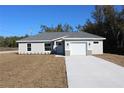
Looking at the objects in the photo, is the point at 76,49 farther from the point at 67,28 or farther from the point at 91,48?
the point at 67,28

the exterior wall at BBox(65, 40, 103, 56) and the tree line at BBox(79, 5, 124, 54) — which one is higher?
the tree line at BBox(79, 5, 124, 54)

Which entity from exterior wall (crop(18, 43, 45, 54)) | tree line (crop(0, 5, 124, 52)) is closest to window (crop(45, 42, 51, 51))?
exterior wall (crop(18, 43, 45, 54))

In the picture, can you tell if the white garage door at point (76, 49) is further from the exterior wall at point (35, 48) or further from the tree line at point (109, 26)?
the tree line at point (109, 26)

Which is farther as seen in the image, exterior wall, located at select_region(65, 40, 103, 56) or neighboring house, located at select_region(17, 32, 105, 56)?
neighboring house, located at select_region(17, 32, 105, 56)

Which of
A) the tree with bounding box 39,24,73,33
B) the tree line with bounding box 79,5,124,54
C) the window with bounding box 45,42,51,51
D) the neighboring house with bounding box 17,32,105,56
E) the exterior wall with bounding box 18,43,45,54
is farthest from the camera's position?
the tree with bounding box 39,24,73,33

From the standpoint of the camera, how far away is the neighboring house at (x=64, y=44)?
3441 centimetres

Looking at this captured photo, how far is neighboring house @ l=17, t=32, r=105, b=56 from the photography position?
113ft

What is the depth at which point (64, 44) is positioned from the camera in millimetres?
34844

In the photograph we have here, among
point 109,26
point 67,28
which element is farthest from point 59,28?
point 109,26

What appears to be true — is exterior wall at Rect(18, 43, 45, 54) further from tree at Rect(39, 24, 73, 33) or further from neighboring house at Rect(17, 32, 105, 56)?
tree at Rect(39, 24, 73, 33)

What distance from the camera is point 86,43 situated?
114ft

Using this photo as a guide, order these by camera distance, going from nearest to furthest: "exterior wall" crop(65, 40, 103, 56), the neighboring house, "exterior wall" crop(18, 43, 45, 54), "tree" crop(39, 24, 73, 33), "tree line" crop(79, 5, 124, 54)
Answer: "exterior wall" crop(65, 40, 103, 56) → the neighboring house → "exterior wall" crop(18, 43, 45, 54) → "tree line" crop(79, 5, 124, 54) → "tree" crop(39, 24, 73, 33)

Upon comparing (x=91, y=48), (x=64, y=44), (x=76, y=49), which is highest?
(x=64, y=44)
